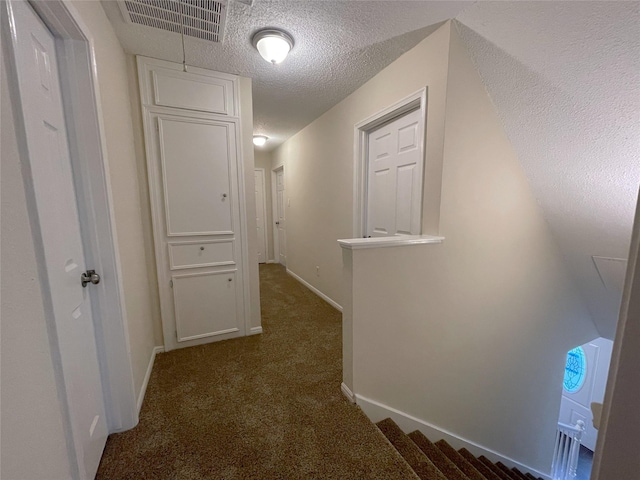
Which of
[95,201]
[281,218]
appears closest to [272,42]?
[95,201]

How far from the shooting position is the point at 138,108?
6.18 feet

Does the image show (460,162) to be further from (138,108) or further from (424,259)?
(138,108)

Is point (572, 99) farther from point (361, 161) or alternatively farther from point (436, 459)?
point (436, 459)

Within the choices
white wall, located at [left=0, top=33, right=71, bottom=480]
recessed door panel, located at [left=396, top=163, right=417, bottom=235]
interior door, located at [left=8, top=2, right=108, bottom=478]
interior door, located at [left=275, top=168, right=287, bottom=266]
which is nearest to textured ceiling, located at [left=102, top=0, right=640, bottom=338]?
recessed door panel, located at [left=396, top=163, right=417, bottom=235]

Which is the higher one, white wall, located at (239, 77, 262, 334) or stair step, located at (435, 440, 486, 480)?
white wall, located at (239, 77, 262, 334)

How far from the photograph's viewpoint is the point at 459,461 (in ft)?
6.03

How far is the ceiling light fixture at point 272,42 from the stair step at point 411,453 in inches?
97.2

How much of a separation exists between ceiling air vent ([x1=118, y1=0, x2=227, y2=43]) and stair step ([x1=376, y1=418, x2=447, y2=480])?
2662mm

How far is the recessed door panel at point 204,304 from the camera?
2.18 metres

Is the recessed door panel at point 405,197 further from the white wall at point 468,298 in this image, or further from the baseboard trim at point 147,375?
the baseboard trim at point 147,375

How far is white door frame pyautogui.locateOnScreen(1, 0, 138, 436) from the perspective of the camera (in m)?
1.06

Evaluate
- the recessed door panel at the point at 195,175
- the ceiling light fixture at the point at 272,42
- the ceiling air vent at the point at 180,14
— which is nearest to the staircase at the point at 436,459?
the recessed door panel at the point at 195,175

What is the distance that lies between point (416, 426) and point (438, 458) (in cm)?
20

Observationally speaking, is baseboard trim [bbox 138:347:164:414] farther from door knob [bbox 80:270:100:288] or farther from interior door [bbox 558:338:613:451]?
interior door [bbox 558:338:613:451]
